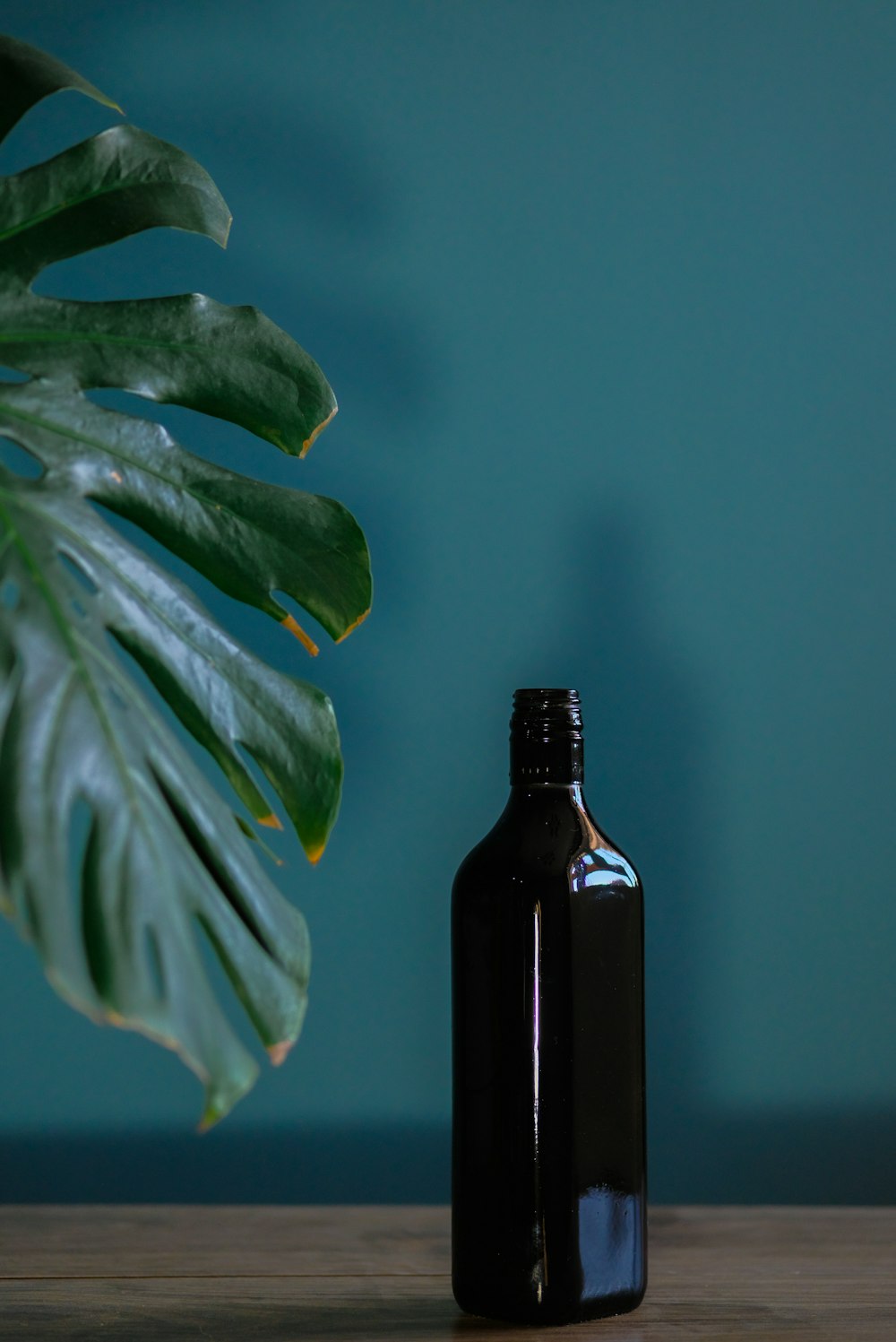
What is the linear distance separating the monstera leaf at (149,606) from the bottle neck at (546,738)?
0.12 m

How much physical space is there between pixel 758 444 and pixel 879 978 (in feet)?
1.59

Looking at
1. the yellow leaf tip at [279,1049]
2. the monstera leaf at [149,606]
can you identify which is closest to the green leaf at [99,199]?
the monstera leaf at [149,606]

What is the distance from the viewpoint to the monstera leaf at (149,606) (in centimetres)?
46

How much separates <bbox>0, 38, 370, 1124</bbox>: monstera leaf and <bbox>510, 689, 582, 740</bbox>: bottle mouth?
0.11 metres

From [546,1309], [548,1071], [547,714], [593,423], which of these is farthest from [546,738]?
[593,423]

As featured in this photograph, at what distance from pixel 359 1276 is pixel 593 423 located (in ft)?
2.32

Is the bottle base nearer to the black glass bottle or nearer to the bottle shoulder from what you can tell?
the black glass bottle

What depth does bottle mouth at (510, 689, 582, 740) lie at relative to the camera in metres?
0.69

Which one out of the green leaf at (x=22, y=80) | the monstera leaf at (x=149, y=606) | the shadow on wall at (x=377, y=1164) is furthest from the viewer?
the shadow on wall at (x=377, y=1164)

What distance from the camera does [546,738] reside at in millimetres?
689

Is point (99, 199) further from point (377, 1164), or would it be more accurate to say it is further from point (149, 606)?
point (377, 1164)

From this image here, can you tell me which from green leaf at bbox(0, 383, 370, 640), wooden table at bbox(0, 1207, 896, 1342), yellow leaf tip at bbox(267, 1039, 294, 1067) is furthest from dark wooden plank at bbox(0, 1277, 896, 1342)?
green leaf at bbox(0, 383, 370, 640)

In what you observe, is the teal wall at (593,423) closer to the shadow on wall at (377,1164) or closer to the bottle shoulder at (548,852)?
the shadow on wall at (377,1164)

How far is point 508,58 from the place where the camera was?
105 cm
